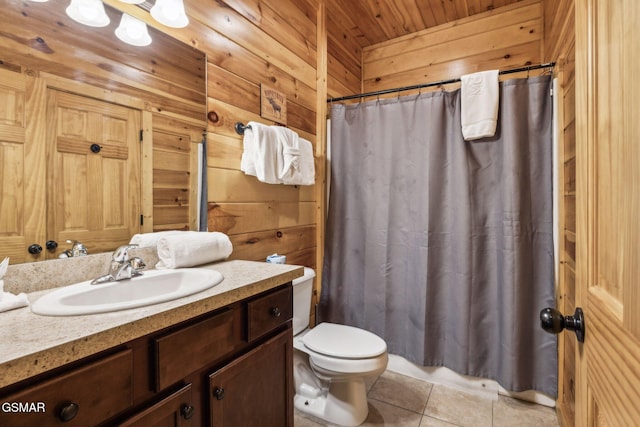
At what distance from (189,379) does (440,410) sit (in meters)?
1.46

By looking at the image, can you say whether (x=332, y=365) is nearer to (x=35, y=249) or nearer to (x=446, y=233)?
(x=446, y=233)

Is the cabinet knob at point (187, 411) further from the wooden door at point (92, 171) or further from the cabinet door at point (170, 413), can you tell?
the wooden door at point (92, 171)

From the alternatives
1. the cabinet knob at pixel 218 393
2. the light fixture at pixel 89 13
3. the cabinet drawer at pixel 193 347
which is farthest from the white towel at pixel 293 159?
the cabinet knob at pixel 218 393

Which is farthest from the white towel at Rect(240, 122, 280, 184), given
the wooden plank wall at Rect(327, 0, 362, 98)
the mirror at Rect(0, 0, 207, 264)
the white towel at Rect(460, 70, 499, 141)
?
the white towel at Rect(460, 70, 499, 141)

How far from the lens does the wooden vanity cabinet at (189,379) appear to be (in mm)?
577

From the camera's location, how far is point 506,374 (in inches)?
69.0

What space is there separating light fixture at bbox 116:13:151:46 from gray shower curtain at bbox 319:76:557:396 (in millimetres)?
1288

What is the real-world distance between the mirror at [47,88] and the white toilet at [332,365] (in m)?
0.91

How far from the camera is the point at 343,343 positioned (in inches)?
62.1

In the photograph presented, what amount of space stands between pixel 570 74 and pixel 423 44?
146 centimetres

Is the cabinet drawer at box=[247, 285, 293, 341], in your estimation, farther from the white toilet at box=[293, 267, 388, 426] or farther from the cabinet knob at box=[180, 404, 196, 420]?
the white toilet at box=[293, 267, 388, 426]

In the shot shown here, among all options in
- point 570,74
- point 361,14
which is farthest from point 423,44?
point 570,74

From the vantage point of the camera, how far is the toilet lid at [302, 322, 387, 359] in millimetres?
1480

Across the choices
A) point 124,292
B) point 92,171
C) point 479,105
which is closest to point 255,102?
point 92,171
